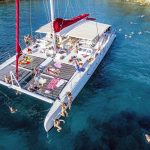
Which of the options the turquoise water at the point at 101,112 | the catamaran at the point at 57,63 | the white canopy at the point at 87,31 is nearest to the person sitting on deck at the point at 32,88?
the catamaran at the point at 57,63

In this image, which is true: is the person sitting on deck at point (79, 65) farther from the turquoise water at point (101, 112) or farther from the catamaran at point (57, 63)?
the turquoise water at point (101, 112)

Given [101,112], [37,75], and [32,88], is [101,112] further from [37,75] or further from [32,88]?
[37,75]

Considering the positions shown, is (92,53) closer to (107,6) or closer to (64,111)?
(64,111)

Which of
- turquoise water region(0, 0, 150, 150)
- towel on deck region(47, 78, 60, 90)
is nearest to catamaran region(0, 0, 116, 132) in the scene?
towel on deck region(47, 78, 60, 90)

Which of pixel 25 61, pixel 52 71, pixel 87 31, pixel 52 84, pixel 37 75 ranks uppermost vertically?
pixel 87 31

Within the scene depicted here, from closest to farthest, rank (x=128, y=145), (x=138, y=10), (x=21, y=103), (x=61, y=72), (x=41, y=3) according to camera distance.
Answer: (x=128, y=145) < (x=21, y=103) < (x=61, y=72) < (x=138, y=10) < (x=41, y=3)

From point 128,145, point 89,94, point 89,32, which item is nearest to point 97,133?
point 128,145

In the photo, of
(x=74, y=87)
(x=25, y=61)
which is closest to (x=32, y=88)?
(x=74, y=87)
